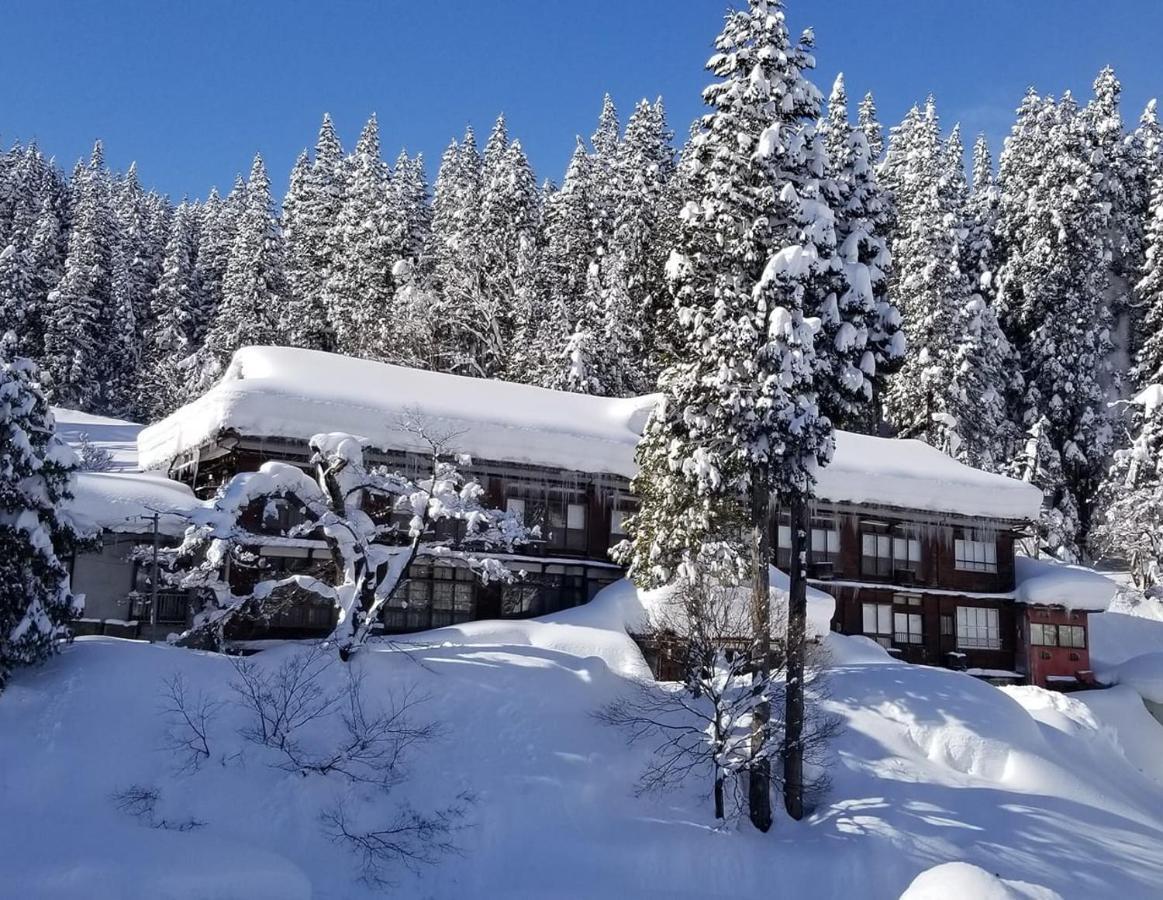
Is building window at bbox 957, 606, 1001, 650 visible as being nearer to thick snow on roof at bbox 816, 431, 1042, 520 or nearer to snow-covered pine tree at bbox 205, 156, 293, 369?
thick snow on roof at bbox 816, 431, 1042, 520

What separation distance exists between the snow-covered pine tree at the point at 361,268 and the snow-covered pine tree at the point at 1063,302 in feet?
104

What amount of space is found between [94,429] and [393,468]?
2899 cm

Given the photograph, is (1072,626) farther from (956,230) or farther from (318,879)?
(318,879)

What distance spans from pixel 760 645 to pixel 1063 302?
3874 centimetres

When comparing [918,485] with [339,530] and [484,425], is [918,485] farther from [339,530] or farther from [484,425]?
[339,530]

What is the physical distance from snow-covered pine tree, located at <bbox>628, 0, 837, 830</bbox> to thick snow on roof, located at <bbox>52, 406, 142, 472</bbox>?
2761 centimetres

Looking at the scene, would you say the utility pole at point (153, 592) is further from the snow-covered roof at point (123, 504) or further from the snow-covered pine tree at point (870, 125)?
the snow-covered pine tree at point (870, 125)

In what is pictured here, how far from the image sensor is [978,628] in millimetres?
37188

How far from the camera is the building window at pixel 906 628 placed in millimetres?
36281

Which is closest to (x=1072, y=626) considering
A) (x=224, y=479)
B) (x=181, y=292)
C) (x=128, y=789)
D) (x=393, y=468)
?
(x=393, y=468)

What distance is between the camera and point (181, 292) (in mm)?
64438

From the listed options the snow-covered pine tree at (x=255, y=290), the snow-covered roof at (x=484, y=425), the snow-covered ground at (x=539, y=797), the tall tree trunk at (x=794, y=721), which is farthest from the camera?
the snow-covered pine tree at (x=255, y=290)

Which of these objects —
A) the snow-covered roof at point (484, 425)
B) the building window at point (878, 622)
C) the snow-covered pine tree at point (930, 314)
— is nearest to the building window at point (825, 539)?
the snow-covered roof at point (484, 425)

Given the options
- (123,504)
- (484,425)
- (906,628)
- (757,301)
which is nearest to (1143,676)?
(906,628)
